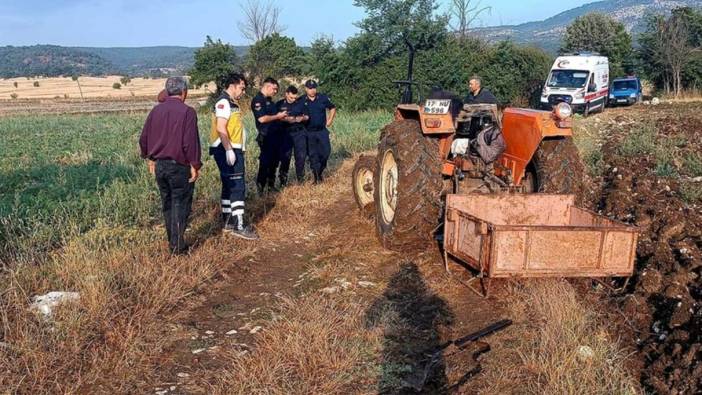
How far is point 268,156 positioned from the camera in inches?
325

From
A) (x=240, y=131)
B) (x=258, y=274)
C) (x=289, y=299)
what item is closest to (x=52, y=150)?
(x=240, y=131)

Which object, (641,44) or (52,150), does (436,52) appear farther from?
(52,150)

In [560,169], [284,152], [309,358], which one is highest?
[560,169]

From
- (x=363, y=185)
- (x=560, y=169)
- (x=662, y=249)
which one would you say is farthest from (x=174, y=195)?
(x=662, y=249)

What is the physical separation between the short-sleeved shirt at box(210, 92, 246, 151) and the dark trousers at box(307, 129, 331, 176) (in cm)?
254

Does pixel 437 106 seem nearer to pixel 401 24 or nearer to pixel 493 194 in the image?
pixel 493 194

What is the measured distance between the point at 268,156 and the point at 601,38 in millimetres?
35408

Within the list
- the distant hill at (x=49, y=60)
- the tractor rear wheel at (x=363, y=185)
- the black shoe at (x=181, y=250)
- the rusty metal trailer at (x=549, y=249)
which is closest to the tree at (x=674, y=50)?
the tractor rear wheel at (x=363, y=185)

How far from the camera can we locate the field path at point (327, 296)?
3568 mm

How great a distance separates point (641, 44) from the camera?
34.1 m

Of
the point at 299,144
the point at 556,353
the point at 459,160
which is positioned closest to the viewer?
the point at 556,353

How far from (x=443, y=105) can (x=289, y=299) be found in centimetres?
233

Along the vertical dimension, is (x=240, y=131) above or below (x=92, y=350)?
above

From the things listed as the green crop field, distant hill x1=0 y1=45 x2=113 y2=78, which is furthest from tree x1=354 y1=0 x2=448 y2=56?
distant hill x1=0 y1=45 x2=113 y2=78
